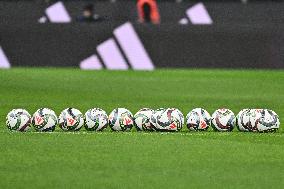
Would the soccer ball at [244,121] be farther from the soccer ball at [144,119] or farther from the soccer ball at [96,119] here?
the soccer ball at [96,119]

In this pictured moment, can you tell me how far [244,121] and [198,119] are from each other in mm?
558

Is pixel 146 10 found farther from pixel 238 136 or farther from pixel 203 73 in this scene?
pixel 238 136

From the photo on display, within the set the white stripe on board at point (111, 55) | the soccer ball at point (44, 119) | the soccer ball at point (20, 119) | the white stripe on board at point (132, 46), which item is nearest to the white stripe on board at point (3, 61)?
the white stripe on board at point (111, 55)

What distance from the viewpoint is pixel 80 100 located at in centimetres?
2095

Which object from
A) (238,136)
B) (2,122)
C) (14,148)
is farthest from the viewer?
(2,122)

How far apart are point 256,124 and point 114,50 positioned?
14.4 metres

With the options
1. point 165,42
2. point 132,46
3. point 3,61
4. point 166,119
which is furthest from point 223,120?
point 3,61

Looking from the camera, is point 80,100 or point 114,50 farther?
point 114,50

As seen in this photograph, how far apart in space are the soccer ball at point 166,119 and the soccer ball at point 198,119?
8.5 inches

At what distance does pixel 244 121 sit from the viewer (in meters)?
14.3

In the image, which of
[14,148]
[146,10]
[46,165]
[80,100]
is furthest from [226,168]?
[146,10]

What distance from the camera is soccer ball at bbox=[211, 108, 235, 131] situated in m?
14.3

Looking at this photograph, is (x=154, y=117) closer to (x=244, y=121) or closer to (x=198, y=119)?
(x=198, y=119)

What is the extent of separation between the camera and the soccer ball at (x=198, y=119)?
14.2 meters
